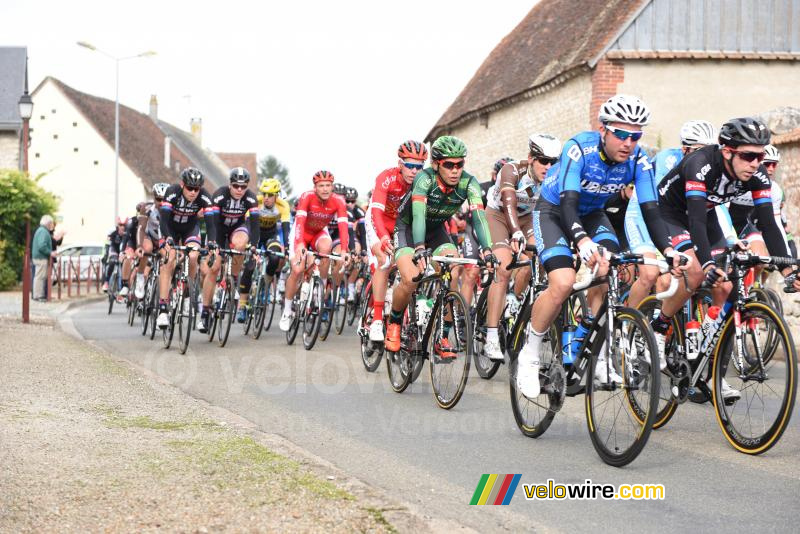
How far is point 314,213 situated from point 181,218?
1712 mm

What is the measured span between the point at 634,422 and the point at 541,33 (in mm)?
28198

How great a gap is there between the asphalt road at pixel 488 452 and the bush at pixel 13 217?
790 inches

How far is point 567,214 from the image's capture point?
6.50 m

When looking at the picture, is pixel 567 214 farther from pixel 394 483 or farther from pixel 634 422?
pixel 394 483

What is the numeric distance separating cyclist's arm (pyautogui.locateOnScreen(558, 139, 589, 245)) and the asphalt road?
55.2 inches

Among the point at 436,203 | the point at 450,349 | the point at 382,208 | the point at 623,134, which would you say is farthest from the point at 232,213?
the point at 623,134

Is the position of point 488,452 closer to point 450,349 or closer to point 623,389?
point 623,389

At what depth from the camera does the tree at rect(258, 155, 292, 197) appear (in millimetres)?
144250

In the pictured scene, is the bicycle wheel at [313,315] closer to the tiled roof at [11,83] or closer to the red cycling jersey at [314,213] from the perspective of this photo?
the red cycling jersey at [314,213]

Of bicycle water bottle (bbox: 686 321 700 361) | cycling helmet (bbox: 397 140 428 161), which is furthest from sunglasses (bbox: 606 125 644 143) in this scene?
cycling helmet (bbox: 397 140 428 161)

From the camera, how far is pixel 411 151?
9.39 m

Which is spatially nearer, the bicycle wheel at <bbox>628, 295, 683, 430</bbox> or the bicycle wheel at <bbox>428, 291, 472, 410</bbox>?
the bicycle wheel at <bbox>628, 295, 683, 430</bbox>

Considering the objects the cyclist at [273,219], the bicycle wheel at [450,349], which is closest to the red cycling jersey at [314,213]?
the cyclist at [273,219]

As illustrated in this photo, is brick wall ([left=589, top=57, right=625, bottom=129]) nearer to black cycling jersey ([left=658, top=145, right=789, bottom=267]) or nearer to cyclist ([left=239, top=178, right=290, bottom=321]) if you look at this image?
cyclist ([left=239, top=178, right=290, bottom=321])
